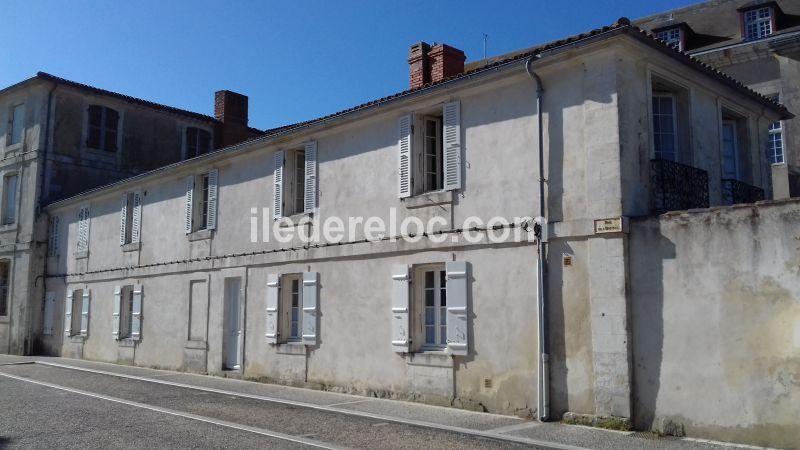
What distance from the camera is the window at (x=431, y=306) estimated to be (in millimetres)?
11031

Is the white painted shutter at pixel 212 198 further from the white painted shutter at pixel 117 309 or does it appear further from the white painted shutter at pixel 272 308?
the white painted shutter at pixel 117 309

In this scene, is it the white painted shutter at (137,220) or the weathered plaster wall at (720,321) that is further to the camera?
the white painted shutter at (137,220)

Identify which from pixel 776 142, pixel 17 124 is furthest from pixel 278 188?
pixel 776 142

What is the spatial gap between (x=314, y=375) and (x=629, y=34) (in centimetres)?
811

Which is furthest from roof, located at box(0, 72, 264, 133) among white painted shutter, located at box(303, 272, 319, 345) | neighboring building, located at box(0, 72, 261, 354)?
white painted shutter, located at box(303, 272, 319, 345)

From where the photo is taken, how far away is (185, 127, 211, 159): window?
2508cm

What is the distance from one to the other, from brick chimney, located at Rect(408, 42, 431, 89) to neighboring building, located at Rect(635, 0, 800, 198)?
355 inches

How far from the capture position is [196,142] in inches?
993

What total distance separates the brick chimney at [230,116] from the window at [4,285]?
8547 mm

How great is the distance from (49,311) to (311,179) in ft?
45.3

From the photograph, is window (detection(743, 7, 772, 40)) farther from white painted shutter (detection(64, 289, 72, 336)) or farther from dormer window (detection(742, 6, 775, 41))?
white painted shutter (detection(64, 289, 72, 336))

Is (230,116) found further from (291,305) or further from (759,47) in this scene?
(759,47)

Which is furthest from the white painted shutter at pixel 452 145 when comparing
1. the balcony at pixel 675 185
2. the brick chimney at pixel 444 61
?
the balcony at pixel 675 185

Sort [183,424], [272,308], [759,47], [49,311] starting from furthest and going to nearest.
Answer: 1. [49,311]
2. [759,47]
3. [272,308]
4. [183,424]
